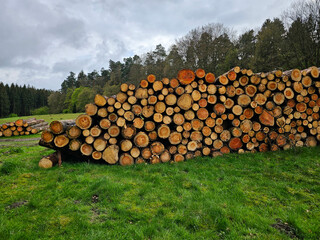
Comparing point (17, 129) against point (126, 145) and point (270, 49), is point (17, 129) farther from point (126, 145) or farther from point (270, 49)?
point (270, 49)

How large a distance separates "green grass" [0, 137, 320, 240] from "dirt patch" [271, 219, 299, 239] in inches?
0.5

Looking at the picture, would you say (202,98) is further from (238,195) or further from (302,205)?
(302,205)

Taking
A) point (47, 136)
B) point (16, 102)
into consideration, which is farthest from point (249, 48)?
point (16, 102)

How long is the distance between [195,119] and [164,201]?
3.10 metres

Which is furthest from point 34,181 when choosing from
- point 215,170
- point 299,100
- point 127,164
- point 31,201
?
point 299,100

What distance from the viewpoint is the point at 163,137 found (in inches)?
229

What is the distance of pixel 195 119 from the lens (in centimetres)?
604

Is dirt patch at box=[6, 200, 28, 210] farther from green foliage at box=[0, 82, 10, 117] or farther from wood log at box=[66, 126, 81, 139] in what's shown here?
green foliage at box=[0, 82, 10, 117]

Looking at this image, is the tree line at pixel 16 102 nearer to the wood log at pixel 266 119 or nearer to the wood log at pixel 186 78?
the wood log at pixel 186 78

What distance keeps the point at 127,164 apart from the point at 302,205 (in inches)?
168

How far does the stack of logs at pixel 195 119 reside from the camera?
560 centimetres

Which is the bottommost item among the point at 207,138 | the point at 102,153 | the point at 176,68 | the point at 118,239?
the point at 118,239

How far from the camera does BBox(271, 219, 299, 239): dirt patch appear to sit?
2759mm

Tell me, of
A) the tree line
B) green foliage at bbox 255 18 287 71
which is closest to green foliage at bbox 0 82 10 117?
the tree line
